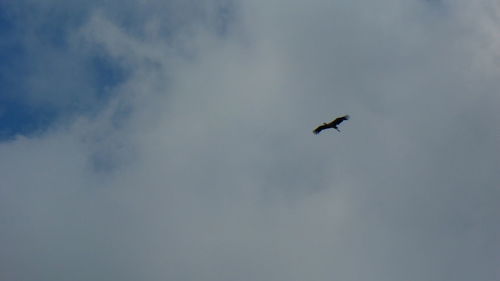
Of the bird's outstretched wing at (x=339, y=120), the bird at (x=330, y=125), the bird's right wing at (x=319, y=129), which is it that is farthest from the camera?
the bird's right wing at (x=319, y=129)

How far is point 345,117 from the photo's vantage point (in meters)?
158

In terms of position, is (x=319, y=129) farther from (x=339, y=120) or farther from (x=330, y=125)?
(x=339, y=120)

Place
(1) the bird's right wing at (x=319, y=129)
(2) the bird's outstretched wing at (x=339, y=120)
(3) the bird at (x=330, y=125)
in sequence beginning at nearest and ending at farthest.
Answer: (2) the bird's outstretched wing at (x=339, y=120) < (3) the bird at (x=330, y=125) < (1) the bird's right wing at (x=319, y=129)

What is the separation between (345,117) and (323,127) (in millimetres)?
4893

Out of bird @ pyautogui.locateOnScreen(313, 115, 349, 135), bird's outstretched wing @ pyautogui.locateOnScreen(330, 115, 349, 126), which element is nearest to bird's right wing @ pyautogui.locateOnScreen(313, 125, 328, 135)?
bird @ pyautogui.locateOnScreen(313, 115, 349, 135)

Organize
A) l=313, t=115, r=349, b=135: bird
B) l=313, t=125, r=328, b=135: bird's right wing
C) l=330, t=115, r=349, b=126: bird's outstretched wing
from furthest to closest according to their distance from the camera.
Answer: l=313, t=125, r=328, b=135: bird's right wing
l=313, t=115, r=349, b=135: bird
l=330, t=115, r=349, b=126: bird's outstretched wing

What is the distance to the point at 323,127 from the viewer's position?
16038 cm

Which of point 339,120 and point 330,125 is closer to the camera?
point 339,120

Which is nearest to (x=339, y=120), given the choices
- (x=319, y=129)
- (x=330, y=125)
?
(x=330, y=125)

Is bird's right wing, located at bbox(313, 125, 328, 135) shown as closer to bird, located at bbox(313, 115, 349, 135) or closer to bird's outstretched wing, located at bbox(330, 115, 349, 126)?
bird, located at bbox(313, 115, 349, 135)

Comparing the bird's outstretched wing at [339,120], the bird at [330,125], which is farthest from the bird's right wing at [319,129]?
the bird's outstretched wing at [339,120]

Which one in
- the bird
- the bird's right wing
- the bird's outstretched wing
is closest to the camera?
the bird's outstretched wing

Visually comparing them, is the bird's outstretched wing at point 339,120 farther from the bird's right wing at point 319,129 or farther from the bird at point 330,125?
the bird's right wing at point 319,129

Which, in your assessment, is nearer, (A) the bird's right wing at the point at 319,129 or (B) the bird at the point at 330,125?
(B) the bird at the point at 330,125
